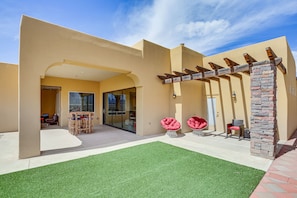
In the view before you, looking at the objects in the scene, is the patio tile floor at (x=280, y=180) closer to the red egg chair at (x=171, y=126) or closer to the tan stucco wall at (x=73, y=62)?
the red egg chair at (x=171, y=126)

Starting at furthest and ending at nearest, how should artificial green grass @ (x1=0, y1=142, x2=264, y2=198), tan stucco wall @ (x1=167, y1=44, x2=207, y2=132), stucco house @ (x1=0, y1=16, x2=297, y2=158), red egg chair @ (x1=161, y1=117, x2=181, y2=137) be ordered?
Result: tan stucco wall @ (x1=167, y1=44, x2=207, y2=132) → red egg chair @ (x1=161, y1=117, x2=181, y2=137) → stucco house @ (x1=0, y1=16, x2=297, y2=158) → artificial green grass @ (x1=0, y1=142, x2=264, y2=198)

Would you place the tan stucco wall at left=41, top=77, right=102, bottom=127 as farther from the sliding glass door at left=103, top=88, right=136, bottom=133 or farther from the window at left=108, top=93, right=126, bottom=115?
the window at left=108, top=93, right=126, bottom=115

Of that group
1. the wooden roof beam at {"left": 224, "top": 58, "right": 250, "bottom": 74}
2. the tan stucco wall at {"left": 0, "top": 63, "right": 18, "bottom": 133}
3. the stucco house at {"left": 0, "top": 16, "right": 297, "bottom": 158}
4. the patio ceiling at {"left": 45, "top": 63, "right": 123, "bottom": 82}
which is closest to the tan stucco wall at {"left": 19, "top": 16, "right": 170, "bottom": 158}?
the stucco house at {"left": 0, "top": 16, "right": 297, "bottom": 158}

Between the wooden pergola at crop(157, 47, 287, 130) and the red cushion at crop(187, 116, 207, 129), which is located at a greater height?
the wooden pergola at crop(157, 47, 287, 130)

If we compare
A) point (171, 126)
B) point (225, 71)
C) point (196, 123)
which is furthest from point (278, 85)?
point (171, 126)

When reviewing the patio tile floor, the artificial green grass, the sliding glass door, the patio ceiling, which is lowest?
the patio tile floor

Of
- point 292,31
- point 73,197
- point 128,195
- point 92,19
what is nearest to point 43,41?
point 92,19

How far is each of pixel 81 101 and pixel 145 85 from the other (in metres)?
7.07

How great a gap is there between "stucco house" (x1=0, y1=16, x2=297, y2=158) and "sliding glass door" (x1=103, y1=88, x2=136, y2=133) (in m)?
0.06

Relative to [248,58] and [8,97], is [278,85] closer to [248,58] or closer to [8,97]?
[248,58]

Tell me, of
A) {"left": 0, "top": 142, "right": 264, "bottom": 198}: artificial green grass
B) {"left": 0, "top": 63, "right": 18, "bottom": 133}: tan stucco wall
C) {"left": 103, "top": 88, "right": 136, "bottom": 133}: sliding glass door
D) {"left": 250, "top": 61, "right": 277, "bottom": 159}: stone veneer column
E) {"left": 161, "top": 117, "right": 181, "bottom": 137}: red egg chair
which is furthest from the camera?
{"left": 103, "top": 88, "right": 136, "bottom": 133}: sliding glass door

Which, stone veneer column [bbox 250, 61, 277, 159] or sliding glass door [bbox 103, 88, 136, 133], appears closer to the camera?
stone veneer column [bbox 250, 61, 277, 159]

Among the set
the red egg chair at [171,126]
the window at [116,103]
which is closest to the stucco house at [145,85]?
the window at [116,103]

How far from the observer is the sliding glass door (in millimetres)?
9367
